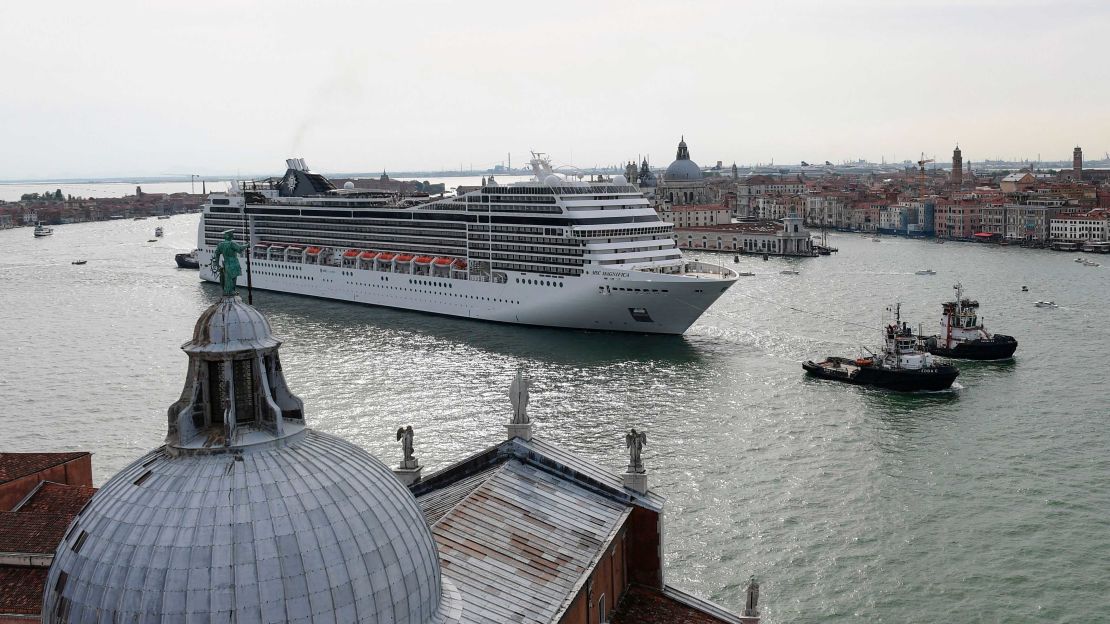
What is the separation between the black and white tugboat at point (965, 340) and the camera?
102ft

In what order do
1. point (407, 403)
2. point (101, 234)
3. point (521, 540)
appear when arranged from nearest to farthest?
point (521, 540) < point (407, 403) < point (101, 234)

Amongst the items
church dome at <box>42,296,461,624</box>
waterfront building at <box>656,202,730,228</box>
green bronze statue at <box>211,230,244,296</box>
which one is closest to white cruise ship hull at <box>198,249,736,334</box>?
green bronze statue at <box>211,230,244,296</box>

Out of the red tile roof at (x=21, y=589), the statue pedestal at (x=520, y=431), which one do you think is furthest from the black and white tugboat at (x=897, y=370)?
the red tile roof at (x=21, y=589)

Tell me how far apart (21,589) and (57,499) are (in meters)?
2.53

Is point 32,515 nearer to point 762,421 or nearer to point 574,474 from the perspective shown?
point 574,474

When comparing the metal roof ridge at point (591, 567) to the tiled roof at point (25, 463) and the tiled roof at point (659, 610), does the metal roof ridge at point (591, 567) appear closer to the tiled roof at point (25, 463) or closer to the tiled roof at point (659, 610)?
the tiled roof at point (659, 610)

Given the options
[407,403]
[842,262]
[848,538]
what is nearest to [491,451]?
[848,538]

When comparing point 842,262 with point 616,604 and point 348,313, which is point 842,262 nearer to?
point 348,313

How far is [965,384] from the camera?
27.9 m

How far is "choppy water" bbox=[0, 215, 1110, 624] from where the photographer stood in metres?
15.0

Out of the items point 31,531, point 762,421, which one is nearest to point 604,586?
point 31,531

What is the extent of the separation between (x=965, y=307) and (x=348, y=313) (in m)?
23.2

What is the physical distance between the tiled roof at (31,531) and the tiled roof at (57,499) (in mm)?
351

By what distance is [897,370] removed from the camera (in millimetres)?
27047
